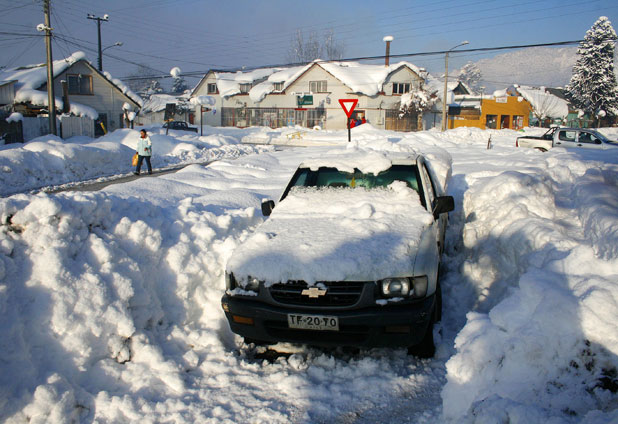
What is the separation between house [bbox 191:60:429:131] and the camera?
5165cm

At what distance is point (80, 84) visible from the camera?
3634 cm

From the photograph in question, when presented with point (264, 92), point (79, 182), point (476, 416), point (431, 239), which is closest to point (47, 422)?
point (476, 416)

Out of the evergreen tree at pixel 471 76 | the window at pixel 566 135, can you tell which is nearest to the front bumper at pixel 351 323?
the window at pixel 566 135

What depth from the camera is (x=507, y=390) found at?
262 centimetres

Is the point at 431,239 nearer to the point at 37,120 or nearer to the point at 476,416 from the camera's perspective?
the point at 476,416

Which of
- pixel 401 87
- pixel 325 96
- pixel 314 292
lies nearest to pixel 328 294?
pixel 314 292

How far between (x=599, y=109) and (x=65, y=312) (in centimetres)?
6776

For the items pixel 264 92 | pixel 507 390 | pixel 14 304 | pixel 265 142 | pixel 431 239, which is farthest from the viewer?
pixel 264 92

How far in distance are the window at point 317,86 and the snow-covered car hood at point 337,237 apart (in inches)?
1989

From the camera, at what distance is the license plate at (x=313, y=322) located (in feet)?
11.7

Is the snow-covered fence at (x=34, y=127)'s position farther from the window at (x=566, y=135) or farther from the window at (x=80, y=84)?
the window at (x=566, y=135)

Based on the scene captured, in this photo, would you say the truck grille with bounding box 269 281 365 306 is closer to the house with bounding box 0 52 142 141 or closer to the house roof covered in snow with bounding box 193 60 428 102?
the house with bounding box 0 52 142 141

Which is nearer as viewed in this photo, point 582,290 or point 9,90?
point 582,290

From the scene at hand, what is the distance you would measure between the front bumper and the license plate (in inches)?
1.2
